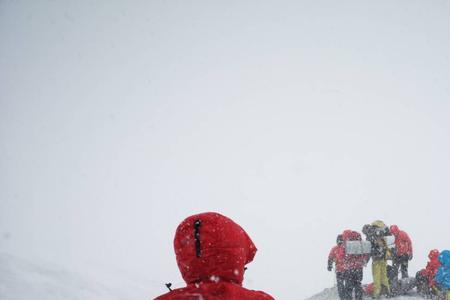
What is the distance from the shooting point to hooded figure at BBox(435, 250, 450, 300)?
998 centimetres

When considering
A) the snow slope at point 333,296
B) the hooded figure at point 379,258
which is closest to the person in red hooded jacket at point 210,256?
the hooded figure at point 379,258

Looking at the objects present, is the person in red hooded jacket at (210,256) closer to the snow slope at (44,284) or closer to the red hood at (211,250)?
the red hood at (211,250)

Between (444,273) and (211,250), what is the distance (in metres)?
9.37

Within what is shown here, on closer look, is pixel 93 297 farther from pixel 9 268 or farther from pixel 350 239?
pixel 350 239

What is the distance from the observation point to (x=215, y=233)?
8.58ft

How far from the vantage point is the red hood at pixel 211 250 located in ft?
8.57

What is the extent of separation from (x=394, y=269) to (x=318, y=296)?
3.34 metres

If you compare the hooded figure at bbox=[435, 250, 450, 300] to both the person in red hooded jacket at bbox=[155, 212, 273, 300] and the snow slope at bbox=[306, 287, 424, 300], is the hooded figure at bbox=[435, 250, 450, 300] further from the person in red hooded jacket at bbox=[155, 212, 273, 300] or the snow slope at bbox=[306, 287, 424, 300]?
the person in red hooded jacket at bbox=[155, 212, 273, 300]

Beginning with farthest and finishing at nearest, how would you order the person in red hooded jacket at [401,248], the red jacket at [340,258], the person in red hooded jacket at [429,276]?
the person in red hooded jacket at [401,248] → the red jacket at [340,258] → the person in red hooded jacket at [429,276]

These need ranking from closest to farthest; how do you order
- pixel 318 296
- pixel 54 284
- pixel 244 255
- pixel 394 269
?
pixel 244 255, pixel 394 269, pixel 318 296, pixel 54 284

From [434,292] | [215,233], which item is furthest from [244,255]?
[434,292]

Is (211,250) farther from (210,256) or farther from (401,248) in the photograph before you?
(401,248)

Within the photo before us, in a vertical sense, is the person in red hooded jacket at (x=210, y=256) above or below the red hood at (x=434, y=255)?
below

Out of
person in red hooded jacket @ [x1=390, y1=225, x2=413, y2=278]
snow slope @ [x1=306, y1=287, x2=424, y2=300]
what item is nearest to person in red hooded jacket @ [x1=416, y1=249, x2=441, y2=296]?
snow slope @ [x1=306, y1=287, x2=424, y2=300]
